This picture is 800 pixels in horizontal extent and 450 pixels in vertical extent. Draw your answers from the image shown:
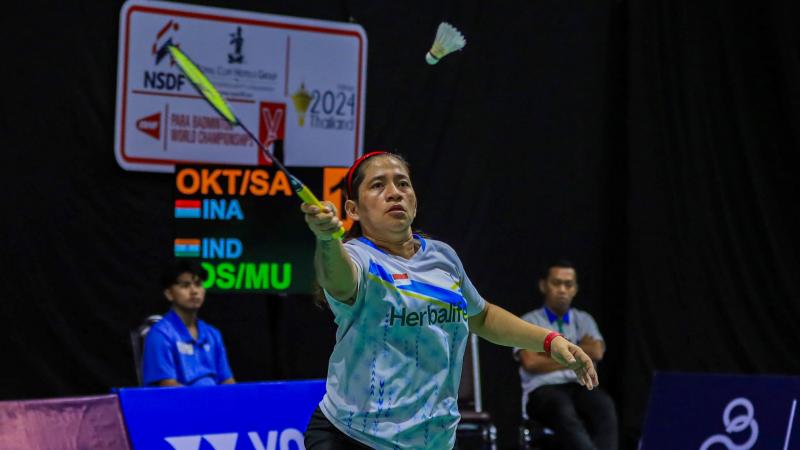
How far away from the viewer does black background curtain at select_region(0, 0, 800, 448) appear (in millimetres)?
6457

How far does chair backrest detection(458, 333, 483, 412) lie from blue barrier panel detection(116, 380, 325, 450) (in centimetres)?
173

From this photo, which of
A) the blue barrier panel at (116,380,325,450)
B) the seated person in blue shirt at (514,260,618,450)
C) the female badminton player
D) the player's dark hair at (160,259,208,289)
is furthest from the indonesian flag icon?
the seated person in blue shirt at (514,260,618,450)

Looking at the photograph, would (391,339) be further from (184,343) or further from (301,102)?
(301,102)

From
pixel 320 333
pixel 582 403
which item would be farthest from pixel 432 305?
pixel 320 333

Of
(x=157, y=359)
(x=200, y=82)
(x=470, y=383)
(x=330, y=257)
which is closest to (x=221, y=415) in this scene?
(x=157, y=359)

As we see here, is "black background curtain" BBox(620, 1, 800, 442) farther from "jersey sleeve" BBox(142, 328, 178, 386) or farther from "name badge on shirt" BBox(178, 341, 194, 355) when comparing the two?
"jersey sleeve" BBox(142, 328, 178, 386)

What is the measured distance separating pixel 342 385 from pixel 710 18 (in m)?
6.75

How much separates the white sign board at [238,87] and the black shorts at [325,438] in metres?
3.61

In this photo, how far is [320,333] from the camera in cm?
721

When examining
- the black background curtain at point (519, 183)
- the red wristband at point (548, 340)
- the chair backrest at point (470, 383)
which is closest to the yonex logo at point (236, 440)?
the black background curtain at point (519, 183)

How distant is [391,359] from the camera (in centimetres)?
280

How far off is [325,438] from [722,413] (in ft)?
11.2

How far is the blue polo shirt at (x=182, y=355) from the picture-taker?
18.3ft

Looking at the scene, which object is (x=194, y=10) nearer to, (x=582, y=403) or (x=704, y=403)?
(x=582, y=403)
